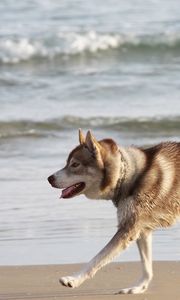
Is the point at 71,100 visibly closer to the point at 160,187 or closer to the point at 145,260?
the point at 145,260

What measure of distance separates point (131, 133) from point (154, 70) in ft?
17.7

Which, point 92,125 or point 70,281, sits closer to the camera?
point 70,281

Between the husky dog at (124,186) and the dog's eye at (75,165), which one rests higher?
the dog's eye at (75,165)

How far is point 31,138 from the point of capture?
1390cm

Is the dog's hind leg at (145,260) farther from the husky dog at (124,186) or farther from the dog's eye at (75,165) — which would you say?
the dog's eye at (75,165)

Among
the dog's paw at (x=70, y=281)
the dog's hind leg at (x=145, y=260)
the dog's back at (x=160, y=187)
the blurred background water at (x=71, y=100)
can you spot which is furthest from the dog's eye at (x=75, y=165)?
the blurred background water at (x=71, y=100)

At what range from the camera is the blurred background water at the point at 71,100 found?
8836 millimetres

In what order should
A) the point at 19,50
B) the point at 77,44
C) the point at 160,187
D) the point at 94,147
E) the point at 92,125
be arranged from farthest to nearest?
1. the point at 77,44
2. the point at 19,50
3. the point at 92,125
4. the point at 160,187
5. the point at 94,147

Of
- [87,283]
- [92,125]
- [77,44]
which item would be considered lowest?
[77,44]

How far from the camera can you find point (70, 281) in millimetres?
6875

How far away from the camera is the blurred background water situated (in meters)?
8.84

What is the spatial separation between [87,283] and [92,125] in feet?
23.6

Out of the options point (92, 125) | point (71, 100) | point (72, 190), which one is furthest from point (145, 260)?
point (71, 100)

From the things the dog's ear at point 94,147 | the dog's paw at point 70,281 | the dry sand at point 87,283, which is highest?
the dog's ear at point 94,147
